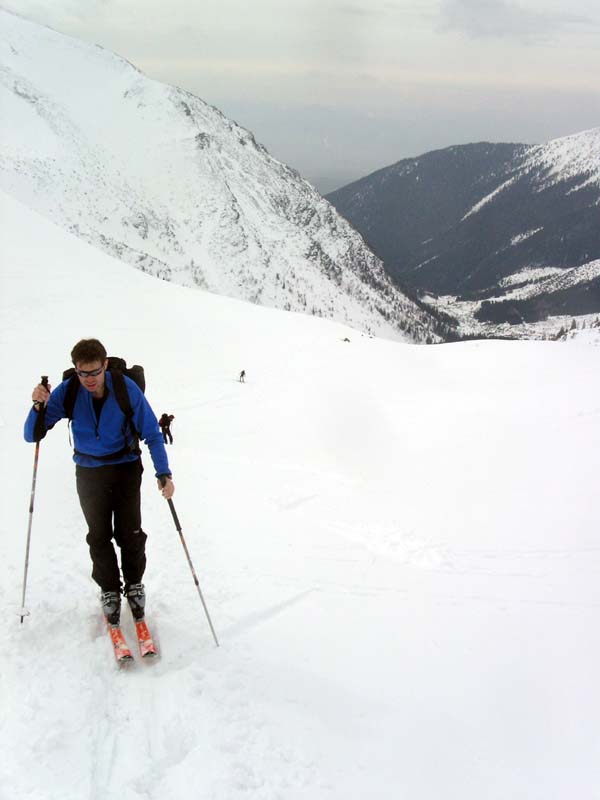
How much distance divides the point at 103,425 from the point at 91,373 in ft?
1.95

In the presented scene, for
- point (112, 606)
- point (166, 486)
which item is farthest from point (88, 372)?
point (112, 606)

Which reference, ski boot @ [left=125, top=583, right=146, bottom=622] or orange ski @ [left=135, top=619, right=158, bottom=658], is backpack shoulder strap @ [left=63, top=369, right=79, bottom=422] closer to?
ski boot @ [left=125, top=583, right=146, bottom=622]

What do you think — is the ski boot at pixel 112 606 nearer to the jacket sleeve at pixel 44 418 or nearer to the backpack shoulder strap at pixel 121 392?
the jacket sleeve at pixel 44 418

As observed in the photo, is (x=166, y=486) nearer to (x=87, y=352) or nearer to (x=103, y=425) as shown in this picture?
(x=103, y=425)

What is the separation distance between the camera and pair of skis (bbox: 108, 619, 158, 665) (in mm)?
5137

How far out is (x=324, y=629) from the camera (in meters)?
6.44

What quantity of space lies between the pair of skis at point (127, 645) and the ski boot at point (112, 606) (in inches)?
2.4

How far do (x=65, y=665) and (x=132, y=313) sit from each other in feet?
114

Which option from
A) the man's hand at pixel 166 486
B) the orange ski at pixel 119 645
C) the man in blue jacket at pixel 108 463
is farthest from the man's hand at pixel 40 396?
the orange ski at pixel 119 645

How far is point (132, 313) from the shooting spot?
122 ft

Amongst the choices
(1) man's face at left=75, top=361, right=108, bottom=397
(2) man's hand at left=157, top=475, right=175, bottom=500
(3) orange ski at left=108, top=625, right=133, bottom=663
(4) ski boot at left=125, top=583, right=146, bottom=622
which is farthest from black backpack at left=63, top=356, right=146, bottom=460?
(3) orange ski at left=108, top=625, right=133, bottom=663

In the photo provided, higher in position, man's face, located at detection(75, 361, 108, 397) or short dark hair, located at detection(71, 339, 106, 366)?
short dark hair, located at detection(71, 339, 106, 366)

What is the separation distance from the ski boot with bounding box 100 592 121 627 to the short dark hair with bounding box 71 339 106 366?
253 cm

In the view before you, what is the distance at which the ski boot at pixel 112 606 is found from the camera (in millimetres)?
5414
